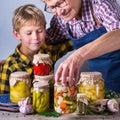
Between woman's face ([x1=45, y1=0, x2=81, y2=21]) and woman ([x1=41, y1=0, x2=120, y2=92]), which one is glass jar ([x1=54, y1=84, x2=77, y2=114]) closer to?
woman ([x1=41, y1=0, x2=120, y2=92])

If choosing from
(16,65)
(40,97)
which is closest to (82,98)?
(40,97)

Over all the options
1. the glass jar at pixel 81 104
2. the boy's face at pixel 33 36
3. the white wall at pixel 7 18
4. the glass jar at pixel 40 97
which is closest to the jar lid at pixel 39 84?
the glass jar at pixel 40 97

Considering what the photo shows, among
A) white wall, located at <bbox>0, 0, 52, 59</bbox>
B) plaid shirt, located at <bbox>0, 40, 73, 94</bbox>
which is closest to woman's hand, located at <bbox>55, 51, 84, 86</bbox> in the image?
plaid shirt, located at <bbox>0, 40, 73, 94</bbox>

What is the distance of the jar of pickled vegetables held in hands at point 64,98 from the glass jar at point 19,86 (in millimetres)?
108

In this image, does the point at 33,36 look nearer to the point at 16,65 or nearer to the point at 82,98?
the point at 16,65

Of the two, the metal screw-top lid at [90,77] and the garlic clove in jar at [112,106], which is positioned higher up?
the metal screw-top lid at [90,77]

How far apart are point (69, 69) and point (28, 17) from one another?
1.80ft

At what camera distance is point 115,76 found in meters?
1.33

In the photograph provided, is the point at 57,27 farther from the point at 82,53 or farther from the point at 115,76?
the point at 82,53

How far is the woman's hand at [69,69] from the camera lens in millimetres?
906

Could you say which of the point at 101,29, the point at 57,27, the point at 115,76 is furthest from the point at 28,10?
the point at 115,76

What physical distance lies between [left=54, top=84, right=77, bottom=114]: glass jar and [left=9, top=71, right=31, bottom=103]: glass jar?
0.11 meters

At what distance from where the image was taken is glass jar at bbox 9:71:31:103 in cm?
102

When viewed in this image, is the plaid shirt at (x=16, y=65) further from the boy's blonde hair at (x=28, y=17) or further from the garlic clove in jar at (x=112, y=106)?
the garlic clove in jar at (x=112, y=106)
